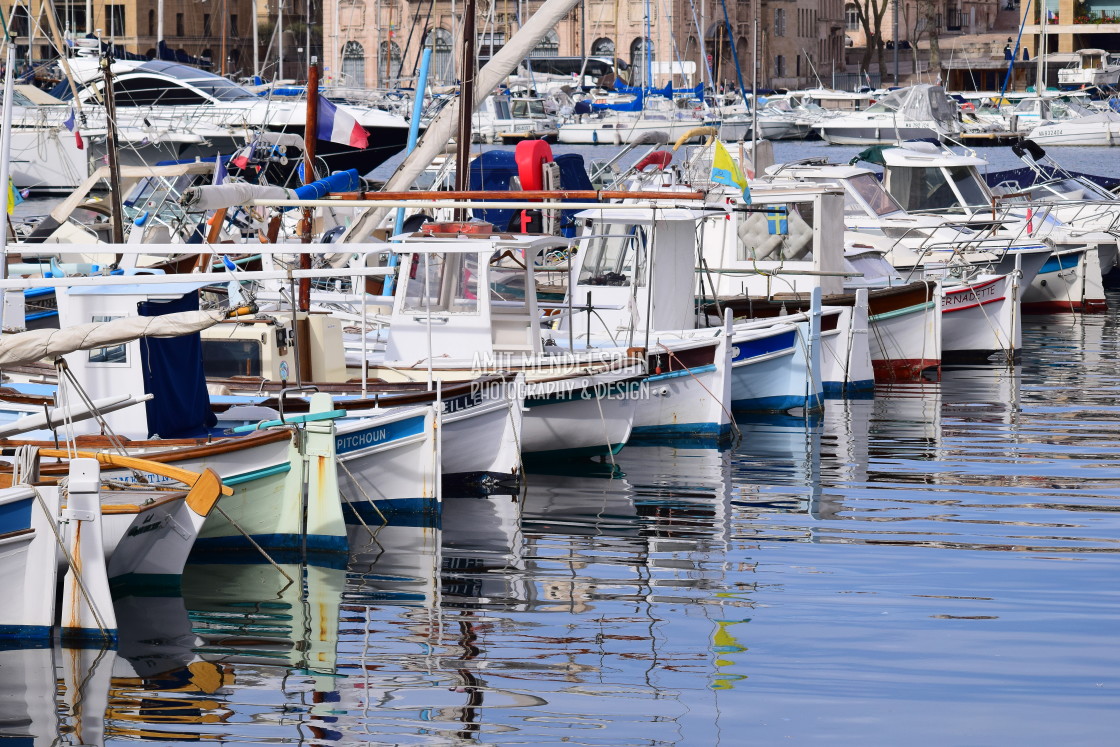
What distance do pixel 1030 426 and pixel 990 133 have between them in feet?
211

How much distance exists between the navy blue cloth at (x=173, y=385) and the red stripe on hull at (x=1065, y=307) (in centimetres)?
2169

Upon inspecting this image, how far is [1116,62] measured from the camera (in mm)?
104125

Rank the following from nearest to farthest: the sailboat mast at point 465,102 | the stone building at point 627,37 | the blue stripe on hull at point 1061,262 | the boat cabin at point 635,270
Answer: the sailboat mast at point 465,102
the boat cabin at point 635,270
the blue stripe on hull at point 1061,262
the stone building at point 627,37

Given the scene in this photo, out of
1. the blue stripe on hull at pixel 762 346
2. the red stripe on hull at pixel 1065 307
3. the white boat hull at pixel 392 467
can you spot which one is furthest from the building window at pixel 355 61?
the white boat hull at pixel 392 467

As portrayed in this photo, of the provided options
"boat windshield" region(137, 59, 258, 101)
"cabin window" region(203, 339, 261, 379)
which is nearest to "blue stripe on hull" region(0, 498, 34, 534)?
"cabin window" region(203, 339, 261, 379)

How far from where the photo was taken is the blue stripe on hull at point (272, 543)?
13.5m

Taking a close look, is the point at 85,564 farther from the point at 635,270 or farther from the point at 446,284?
the point at 635,270

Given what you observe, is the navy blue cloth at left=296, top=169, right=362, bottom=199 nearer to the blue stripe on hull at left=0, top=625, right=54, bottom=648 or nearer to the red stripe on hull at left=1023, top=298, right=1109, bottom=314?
the blue stripe on hull at left=0, top=625, right=54, bottom=648

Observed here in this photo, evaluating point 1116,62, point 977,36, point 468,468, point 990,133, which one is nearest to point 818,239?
point 468,468

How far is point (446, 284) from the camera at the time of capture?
678 inches

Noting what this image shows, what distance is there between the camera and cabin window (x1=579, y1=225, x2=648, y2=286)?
2036 cm

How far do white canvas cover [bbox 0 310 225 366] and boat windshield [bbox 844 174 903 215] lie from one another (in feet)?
61.3

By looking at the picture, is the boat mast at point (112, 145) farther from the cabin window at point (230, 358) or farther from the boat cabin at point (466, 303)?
the boat cabin at point (466, 303)

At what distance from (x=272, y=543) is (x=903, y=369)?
13132 mm
